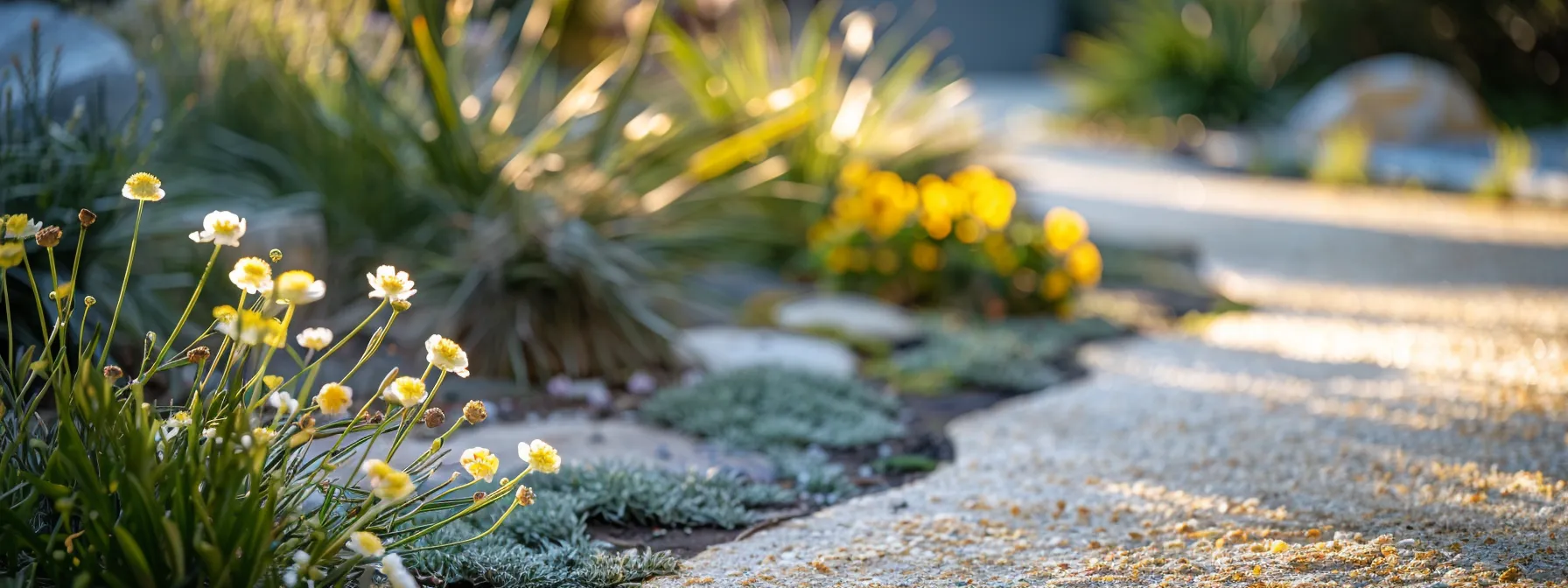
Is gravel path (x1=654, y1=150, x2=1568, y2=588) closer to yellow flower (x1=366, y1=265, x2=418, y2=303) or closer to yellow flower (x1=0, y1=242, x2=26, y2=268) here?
yellow flower (x1=366, y1=265, x2=418, y2=303)

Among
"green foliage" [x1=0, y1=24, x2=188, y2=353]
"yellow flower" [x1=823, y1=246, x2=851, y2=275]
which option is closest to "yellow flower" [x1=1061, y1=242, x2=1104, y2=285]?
"yellow flower" [x1=823, y1=246, x2=851, y2=275]

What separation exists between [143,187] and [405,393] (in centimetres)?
46

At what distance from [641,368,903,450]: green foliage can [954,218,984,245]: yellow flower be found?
136 centimetres

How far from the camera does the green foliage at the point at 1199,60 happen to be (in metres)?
10.9

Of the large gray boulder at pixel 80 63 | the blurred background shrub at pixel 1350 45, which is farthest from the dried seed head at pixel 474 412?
the blurred background shrub at pixel 1350 45

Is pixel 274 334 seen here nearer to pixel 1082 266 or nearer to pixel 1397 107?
pixel 1082 266

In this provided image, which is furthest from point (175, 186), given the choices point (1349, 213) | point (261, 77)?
point (1349, 213)

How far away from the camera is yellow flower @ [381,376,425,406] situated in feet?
5.08

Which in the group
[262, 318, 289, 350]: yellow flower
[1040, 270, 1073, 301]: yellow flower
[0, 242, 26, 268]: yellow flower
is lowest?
[262, 318, 289, 350]: yellow flower

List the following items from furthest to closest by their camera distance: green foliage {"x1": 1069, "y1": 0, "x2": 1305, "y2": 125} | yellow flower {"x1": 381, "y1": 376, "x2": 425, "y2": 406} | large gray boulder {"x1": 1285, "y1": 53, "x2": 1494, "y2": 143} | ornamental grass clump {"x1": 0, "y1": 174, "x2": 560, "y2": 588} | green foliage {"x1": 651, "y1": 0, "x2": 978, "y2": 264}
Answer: green foliage {"x1": 1069, "y1": 0, "x2": 1305, "y2": 125}
large gray boulder {"x1": 1285, "y1": 53, "x2": 1494, "y2": 143}
green foliage {"x1": 651, "y1": 0, "x2": 978, "y2": 264}
yellow flower {"x1": 381, "y1": 376, "x2": 425, "y2": 406}
ornamental grass clump {"x1": 0, "y1": 174, "x2": 560, "y2": 588}

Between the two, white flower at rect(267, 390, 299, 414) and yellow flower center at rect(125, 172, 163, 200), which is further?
yellow flower center at rect(125, 172, 163, 200)

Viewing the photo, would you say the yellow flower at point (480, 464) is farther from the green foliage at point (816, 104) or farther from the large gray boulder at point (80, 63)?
the green foliage at point (816, 104)

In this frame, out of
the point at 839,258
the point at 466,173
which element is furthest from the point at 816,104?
the point at 466,173

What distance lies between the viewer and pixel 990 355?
381cm
